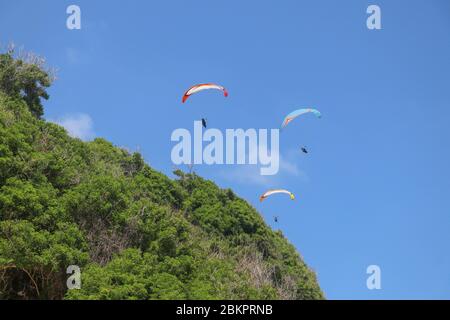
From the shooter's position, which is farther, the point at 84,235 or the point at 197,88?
the point at 197,88

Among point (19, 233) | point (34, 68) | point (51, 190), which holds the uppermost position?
point (34, 68)

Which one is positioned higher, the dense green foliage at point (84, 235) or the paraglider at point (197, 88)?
the paraglider at point (197, 88)

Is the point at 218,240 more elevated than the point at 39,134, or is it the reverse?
the point at 39,134

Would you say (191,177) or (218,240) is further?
(191,177)

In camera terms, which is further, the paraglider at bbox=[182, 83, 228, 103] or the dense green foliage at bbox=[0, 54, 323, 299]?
the paraglider at bbox=[182, 83, 228, 103]

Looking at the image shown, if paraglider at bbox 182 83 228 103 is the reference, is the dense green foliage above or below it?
below

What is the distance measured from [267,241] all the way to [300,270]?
115 inches

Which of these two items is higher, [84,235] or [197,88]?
[197,88]

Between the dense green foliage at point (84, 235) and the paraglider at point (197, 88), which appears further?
the paraglider at point (197, 88)

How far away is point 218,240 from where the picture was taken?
39.1 meters

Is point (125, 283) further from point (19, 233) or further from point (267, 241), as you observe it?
point (267, 241)
